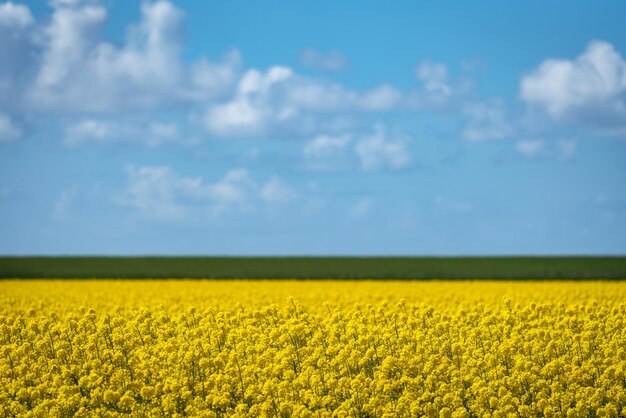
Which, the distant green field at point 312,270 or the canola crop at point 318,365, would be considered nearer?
the canola crop at point 318,365

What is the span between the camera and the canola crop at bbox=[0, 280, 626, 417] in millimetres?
14547

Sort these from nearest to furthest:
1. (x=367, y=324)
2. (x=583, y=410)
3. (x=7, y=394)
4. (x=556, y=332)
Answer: (x=583, y=410) < (x=7, y=394) < (x=556, y=332) < (x=367, y=324)

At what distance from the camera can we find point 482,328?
60.2 feet

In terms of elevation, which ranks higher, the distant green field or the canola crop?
the distant green field

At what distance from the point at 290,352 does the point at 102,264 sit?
77453 millimetres

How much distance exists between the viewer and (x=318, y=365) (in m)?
16.0

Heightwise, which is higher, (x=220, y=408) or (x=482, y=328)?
(x=482, y=328)

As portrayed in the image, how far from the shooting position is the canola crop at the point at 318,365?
47.7 ft

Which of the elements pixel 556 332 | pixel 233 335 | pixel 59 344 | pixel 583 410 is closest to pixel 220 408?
pixel 233 335

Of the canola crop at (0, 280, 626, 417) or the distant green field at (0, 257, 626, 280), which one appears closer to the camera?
the canola crop at (0, 280, 626, 417)

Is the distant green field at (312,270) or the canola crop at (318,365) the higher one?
the distant green field at (312,270)

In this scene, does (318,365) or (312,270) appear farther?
(312,270)

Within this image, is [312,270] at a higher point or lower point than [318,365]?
higher

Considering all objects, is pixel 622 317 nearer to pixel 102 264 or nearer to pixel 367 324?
pixel 367 324
